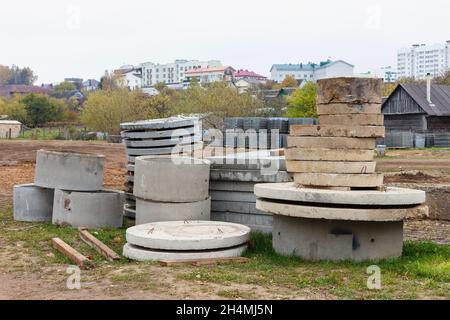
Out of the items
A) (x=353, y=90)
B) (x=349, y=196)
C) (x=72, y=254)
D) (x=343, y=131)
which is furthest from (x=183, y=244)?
(x=353, y=90)

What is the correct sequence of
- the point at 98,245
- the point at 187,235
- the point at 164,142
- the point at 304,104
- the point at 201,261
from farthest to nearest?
1. the point at 304,104
2. the point at 164,142
3. the point at 98,245
4. the point at 187,235
5. the point at 201,261

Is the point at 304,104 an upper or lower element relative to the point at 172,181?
upper

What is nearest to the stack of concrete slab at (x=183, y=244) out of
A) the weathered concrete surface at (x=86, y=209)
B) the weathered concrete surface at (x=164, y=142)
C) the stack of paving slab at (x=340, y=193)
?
the stack of paving slab at (x=340, y=193)

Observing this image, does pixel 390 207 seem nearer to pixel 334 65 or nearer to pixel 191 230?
pixel 191 230

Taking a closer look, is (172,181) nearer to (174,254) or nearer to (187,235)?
(187,235)

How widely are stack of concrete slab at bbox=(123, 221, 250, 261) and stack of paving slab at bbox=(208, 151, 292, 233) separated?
138 cm

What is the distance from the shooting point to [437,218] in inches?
472

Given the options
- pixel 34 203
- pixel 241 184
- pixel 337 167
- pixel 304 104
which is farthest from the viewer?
pixel 304 104

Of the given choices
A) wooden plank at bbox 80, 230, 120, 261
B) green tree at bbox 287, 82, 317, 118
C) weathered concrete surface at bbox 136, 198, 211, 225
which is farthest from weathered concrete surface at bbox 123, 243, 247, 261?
green tree at bbox 287, 82, 317, 118

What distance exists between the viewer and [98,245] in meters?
8.38

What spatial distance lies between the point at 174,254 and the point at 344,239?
2011 mm

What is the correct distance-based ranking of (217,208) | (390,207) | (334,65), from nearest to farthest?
(390,207), (217,208), (334,65)

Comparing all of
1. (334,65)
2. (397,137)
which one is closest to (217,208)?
(397,137)
